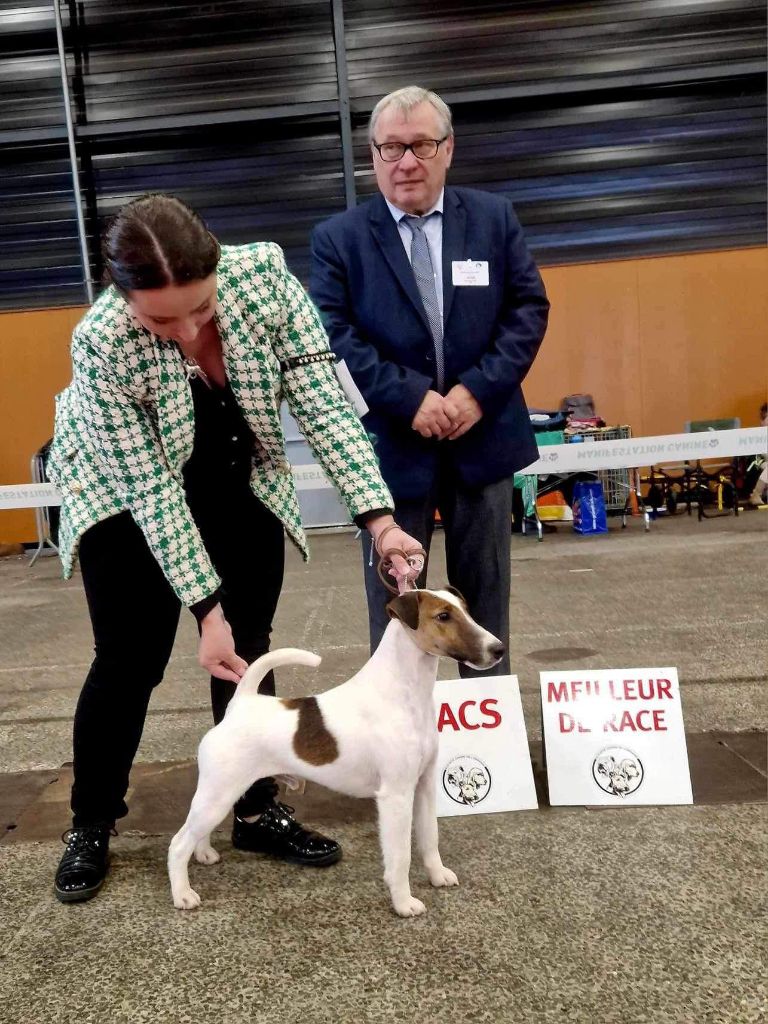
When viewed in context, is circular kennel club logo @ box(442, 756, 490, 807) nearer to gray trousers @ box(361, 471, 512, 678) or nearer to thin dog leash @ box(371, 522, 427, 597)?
gray trousers @ box(361, 471, 512, 678)

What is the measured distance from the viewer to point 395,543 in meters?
1.65

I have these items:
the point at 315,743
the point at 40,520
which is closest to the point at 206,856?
the point at 315,743

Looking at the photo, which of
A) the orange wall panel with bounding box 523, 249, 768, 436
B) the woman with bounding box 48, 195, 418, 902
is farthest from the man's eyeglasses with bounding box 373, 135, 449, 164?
the orange wall panel with bounding box 523, 249, 768, 436

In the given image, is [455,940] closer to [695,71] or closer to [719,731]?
[719,731]

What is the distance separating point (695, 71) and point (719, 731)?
834 centimetres

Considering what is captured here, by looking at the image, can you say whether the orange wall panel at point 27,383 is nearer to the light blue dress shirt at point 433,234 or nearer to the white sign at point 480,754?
the light blue dress shirt at point 433,234

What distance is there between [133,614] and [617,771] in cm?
121

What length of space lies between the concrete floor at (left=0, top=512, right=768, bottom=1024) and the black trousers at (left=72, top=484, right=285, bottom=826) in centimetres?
25

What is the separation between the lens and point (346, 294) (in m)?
2.21

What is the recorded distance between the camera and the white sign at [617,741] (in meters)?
2.05

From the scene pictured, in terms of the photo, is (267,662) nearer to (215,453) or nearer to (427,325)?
(215,453)

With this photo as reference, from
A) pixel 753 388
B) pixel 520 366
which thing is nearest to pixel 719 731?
pixel 520 366

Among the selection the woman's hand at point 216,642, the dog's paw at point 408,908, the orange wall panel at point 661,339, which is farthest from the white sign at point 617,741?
the orange wall panel at point 661,339

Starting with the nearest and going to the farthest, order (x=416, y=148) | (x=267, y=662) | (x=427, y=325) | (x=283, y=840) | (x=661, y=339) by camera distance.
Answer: (x=267, y=662)
(x=283, y=840)
(x=416, y=148)
(x=427, y=325)
(x=661, y=339)
